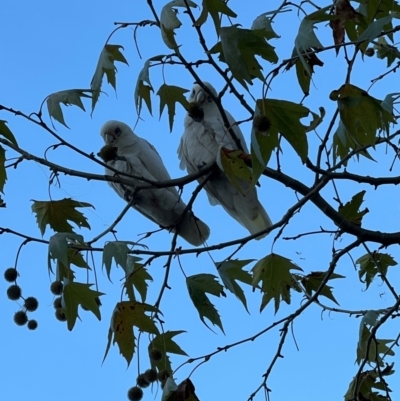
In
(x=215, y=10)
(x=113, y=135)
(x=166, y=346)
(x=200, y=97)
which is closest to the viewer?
(x=215, y=10)

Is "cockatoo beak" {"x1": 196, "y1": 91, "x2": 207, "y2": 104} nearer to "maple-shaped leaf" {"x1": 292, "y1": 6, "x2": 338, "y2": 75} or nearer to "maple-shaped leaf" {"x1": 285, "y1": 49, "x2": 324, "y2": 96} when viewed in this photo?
"maple-shaped leaf" {"x1": 285, "y1": 49, "x2": 324, "y2": 96}

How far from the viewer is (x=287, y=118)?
1.52 m

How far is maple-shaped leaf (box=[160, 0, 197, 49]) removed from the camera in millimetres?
1660

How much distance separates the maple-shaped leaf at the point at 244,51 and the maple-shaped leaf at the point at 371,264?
1.12 metres

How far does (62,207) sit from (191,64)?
27.0 inches

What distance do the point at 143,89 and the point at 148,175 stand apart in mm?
1942

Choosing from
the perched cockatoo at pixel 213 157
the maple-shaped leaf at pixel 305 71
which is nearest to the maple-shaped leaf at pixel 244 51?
the maple-shaped leaf at pixel 305 71

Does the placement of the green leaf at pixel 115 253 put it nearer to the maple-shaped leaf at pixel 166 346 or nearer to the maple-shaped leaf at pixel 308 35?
the maple-shaped leaf at pixel 166 346

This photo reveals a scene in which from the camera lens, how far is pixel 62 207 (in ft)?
7.04

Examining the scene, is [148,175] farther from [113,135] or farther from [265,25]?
[265,25]

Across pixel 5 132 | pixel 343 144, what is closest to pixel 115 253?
pixel 5 132

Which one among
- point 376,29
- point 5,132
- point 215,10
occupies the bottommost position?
point 376,29

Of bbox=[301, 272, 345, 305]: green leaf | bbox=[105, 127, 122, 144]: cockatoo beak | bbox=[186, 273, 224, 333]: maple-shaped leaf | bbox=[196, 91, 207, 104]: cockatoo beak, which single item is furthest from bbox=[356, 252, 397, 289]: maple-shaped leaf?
bbox=[105, 127, 122, 144]: cockatoo beak

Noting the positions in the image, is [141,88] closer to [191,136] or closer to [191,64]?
[191,64]
